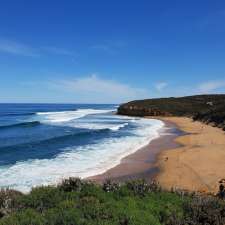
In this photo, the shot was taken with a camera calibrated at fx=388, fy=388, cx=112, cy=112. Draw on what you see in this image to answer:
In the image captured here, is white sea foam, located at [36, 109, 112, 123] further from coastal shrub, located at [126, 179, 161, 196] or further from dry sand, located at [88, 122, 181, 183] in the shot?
coastal shrub, located at [126, 179, 161, 196]

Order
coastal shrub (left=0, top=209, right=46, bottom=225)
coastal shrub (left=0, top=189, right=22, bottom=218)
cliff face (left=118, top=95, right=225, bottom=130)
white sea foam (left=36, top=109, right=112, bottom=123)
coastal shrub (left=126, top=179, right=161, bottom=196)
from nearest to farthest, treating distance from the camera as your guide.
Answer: coastal shrub (left=0, top=209, right=46, bottom=225) < coastal shrub (left=0, top=189, right=22, bottom=218) < coastal shrub (left=126, top=179, right=161, bottom=196) < white sea foam (left=36, top=109, right=112, bottom=123) < cliff face (left=118, top=95, right=225, bottom=130)

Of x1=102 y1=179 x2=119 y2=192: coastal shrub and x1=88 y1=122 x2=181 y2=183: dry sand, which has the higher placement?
x1=102 y1=179 x2=119 y2=192: coastal shrub

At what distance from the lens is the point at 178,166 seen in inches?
810

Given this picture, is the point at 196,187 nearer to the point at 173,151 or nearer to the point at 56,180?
the point at 56,180

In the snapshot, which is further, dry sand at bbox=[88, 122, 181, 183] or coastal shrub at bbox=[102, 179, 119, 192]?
dry sand at bbox=[88, 122, 181, 183]

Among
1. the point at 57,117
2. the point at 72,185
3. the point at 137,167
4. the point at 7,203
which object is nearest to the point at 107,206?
the point at 72,185

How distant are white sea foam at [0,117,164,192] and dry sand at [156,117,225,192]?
2.94 meters

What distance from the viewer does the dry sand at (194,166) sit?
A: 1631cm

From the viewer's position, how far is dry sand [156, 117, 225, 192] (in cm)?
1631

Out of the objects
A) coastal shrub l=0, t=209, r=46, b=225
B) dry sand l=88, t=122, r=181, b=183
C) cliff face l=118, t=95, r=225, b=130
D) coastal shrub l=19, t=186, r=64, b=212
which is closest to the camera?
coastal shrub l=0, t=209, r=46, b=225

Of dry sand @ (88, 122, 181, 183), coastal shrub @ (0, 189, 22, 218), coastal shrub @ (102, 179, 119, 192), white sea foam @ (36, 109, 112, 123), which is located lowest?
dry sand @ (88, 122, 181, 183)

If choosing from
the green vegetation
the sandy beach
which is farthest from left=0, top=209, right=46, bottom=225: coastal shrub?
the sandy beach

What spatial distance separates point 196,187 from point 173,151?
424 inches

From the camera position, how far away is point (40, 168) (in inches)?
790
